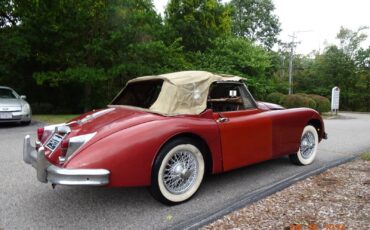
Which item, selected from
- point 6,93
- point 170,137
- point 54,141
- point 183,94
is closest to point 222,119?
point 183,94

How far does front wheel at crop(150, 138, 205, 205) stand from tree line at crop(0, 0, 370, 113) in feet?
32.6

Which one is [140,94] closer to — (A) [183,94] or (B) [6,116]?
(A) [183,94]

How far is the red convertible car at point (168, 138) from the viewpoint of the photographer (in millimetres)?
2893

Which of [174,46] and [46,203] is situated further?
[174,46]

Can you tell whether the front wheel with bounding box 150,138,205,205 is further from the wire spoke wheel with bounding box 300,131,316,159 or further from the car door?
the wire spoke wheel with bounding box 300,131,316,159

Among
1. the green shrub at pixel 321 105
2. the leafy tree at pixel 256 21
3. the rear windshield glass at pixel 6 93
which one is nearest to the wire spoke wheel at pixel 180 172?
the rear windshield glass at pixel 6 93

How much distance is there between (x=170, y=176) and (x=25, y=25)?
12.8 meters

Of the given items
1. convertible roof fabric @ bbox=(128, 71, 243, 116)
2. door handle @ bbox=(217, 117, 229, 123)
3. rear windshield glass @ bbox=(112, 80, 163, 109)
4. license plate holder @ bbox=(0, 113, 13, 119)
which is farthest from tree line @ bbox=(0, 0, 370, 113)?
door handle @ bbox=(217, 117, 229, 123)

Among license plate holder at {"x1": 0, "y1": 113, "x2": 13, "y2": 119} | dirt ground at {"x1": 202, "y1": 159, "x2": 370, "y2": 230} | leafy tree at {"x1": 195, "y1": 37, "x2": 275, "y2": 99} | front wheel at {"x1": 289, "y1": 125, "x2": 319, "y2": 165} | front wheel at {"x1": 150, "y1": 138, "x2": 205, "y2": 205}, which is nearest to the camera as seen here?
dirt ground at {"x1": 202, "y1": 159, "x2": 370, "y2": 230}

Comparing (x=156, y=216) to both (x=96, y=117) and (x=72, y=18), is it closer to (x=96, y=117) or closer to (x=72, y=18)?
(x=96, y=117)

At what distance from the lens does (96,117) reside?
3662mm

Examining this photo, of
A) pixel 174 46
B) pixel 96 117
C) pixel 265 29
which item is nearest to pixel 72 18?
pixel 174 46

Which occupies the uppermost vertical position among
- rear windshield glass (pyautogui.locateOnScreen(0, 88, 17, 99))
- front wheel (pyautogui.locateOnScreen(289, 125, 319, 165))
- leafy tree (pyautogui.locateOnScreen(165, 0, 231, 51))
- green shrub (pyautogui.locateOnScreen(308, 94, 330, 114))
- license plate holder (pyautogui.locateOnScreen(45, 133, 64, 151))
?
leafy tree (pyautogui.locateOnScreen(165, 0, 231, 51))

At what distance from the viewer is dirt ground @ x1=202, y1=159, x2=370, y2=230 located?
9.14 feet
